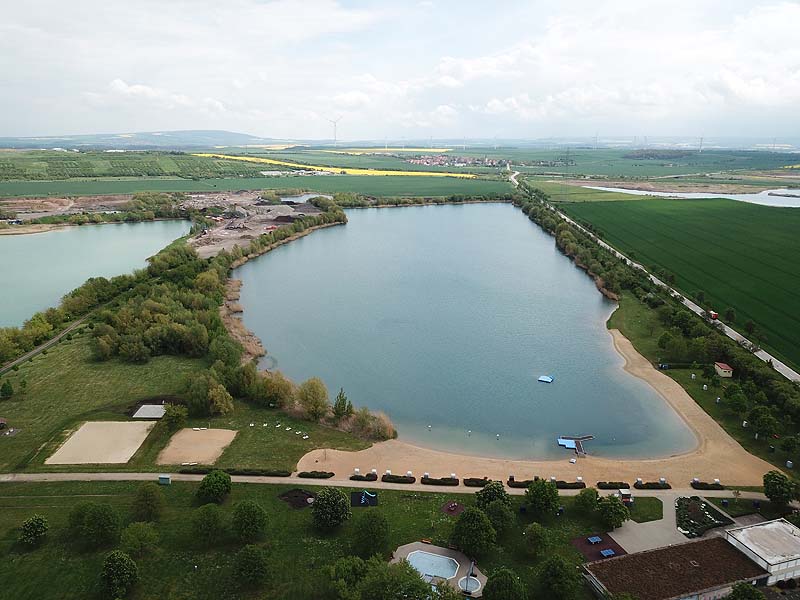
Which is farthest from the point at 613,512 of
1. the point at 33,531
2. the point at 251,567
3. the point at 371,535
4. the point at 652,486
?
the point at 33,531

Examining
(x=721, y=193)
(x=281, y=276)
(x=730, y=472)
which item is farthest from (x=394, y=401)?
(x=721, y=193)

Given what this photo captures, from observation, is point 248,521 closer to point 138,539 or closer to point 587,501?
point 138,539

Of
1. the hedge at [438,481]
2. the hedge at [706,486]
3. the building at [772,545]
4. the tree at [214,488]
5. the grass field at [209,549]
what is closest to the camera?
the grass field at [209,549]

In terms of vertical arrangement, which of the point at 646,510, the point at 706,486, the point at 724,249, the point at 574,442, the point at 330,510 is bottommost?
the point at 574,442

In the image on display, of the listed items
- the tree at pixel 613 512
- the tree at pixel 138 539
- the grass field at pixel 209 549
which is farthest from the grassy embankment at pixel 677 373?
the tree at pixel 138 539

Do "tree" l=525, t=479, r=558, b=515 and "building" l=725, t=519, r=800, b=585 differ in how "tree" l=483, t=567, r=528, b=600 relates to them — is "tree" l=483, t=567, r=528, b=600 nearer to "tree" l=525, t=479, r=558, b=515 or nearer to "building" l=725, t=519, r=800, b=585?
"tree" l=525, t=479, r=558, b=515

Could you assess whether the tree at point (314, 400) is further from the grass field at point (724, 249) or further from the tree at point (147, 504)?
the grass field at point (724, 249)
